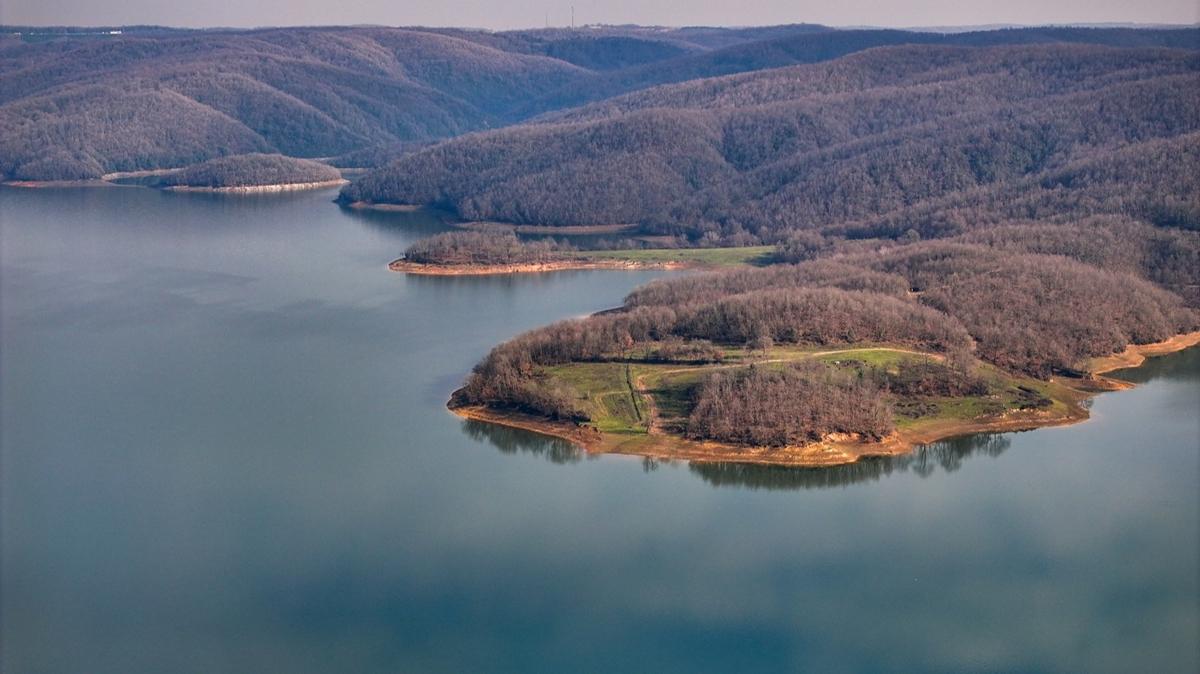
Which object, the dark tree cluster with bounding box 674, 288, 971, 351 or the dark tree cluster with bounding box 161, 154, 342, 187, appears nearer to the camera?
the dark tree cluster with bounding box 674, 288, 971, 351

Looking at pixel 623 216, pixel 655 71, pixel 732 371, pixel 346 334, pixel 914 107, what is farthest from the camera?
pixel 655 71

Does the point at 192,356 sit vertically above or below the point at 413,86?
below

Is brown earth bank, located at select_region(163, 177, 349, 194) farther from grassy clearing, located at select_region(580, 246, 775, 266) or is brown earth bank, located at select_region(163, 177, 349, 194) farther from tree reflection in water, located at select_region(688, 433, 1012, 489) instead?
tree reflection in water, located at select_region(688, 433, 1012, 489)

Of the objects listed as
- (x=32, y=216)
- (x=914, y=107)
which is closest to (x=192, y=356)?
(x=32, y=216)

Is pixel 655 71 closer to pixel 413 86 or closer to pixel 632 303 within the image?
pixel 413 86

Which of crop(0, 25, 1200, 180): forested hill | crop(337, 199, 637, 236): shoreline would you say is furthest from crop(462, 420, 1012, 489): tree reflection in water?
crop(0, 25, 1200, 180): forested hill

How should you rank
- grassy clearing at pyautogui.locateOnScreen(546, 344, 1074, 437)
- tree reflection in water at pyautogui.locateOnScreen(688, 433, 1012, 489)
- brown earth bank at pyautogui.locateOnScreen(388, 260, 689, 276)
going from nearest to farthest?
tree reflection in water at pyautogui.locateOnScreen(688, 433, 1012, 489), grassy clearing at pyautogui.locateOnScreen(546, 344, 1074, 437), brown earth bank at pyautogui.locateOnScreen(388, 260, 689, 276)

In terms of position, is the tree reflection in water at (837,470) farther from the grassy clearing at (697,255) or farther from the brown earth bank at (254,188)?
the brown earth bank at (254,188)
